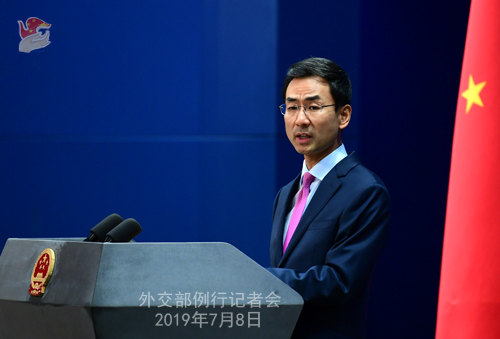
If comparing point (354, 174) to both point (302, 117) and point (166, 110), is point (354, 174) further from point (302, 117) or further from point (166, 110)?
point (166, 110)

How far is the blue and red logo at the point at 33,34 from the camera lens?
2654mm

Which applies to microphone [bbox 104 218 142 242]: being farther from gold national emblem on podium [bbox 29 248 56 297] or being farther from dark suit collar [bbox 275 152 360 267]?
dark suit collar [bbox 275 152 360 267]

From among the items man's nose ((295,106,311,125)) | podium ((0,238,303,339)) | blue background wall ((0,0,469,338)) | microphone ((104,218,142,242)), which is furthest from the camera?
blue background wall ((0,0,469,338))

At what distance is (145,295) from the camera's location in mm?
1019

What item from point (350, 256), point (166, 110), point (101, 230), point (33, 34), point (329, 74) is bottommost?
point (350, 256)

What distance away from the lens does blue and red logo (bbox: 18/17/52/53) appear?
2654mm

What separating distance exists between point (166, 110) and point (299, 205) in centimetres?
127

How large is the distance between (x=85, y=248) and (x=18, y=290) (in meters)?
0.19

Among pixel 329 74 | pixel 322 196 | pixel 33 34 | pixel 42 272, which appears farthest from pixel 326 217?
pixel 33 34

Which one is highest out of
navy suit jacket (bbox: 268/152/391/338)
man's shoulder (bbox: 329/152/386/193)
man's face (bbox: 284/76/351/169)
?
man's face (bbox: 284/76/351/169)

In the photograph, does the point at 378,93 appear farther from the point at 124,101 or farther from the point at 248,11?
the point at 124,101

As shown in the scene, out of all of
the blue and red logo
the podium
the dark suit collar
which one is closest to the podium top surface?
the podium

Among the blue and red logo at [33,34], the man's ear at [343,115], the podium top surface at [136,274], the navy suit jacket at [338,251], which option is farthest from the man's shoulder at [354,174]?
the blue and red logo at [33,34]

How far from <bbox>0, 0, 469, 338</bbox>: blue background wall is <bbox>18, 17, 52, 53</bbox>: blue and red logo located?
0.03m
